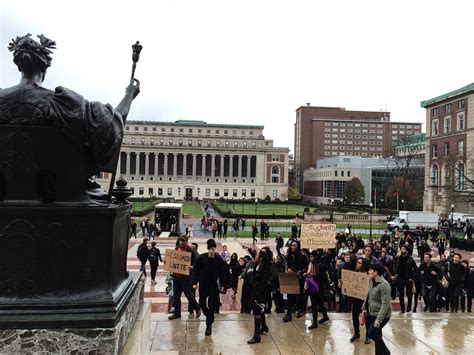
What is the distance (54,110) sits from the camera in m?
3.94

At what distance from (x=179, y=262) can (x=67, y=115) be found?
578 centimetres

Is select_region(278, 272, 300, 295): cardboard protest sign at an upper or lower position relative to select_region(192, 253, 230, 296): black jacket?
lower

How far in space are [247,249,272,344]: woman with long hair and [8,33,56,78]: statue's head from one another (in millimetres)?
4892

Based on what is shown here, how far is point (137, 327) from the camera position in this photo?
486cm

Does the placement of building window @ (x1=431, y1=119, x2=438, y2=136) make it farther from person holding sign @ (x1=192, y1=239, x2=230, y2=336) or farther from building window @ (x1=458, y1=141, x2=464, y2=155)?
person holding sign @ (x1=192, y1=239, x2=230, y2=336)

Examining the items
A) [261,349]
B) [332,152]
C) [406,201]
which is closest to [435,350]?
[261,349]

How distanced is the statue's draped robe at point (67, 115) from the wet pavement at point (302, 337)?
364 cm

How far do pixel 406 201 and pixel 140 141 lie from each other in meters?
79.5

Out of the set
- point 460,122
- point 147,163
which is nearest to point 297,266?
point 460,122

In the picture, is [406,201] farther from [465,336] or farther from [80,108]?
[80,108]

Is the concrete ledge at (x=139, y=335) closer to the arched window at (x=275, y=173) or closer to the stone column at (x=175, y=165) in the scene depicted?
the stone column at (x=175, y=165)

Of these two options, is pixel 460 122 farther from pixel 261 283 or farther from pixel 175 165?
pixel 175 165

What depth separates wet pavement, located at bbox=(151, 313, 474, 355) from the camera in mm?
6969

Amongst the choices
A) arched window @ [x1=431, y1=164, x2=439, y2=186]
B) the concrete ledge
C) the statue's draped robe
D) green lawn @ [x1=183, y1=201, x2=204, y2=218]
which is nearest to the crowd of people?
the concrete ledge
